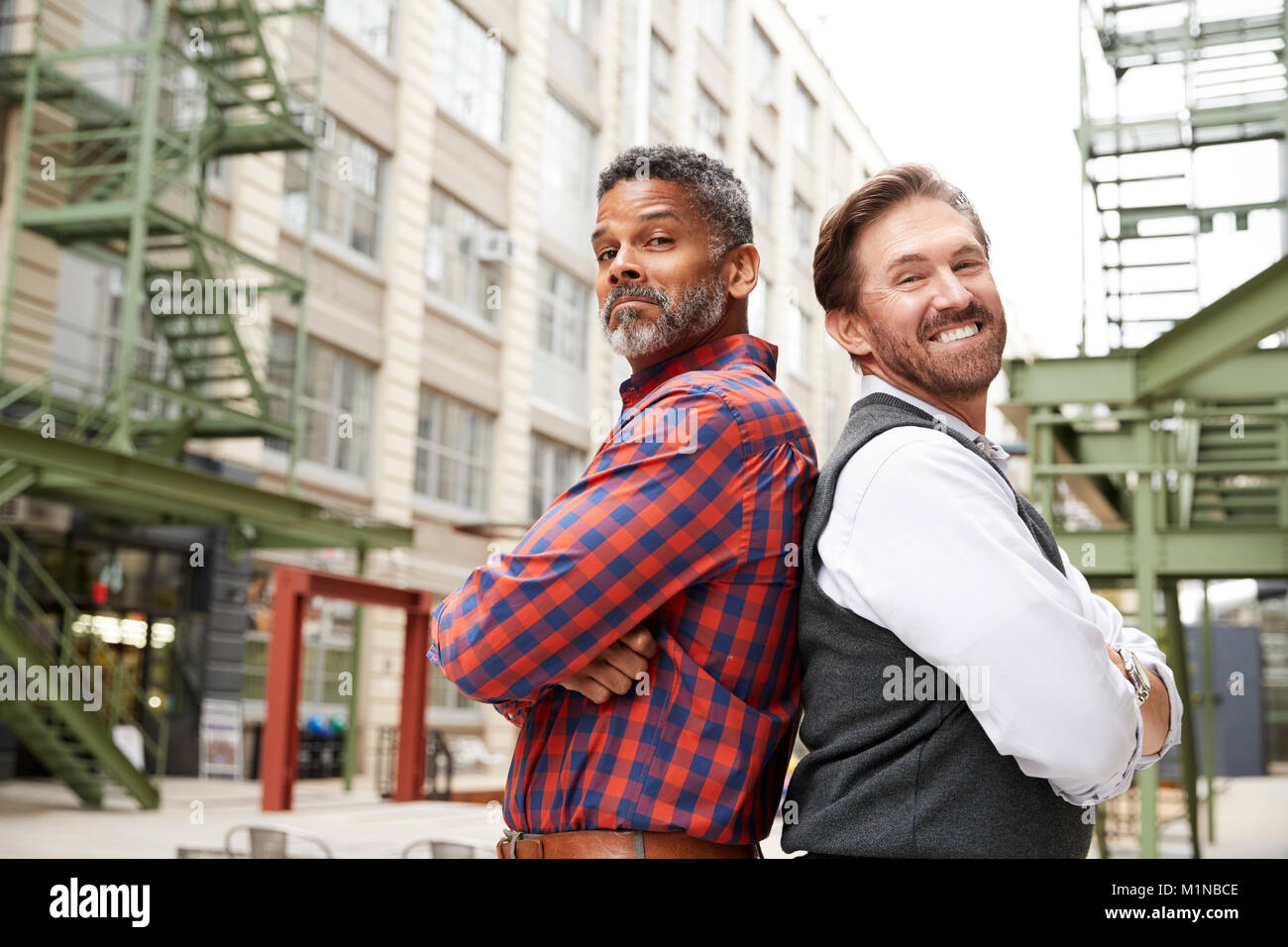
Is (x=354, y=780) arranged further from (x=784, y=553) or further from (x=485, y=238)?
(x=784, y=553)

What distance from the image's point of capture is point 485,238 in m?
23.0

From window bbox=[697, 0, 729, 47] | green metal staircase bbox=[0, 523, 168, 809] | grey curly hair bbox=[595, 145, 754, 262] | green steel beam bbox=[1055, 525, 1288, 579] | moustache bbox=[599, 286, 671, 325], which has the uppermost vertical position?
window bbox=[697, 0, 729, 47]

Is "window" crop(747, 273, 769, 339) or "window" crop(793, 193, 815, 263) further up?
"window" crop(793, 193, 815, 263)

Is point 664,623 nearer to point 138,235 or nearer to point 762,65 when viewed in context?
point 138,235

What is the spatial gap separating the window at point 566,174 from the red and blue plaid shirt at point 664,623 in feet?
78.0

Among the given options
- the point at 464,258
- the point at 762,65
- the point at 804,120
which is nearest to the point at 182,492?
the point at 464,258

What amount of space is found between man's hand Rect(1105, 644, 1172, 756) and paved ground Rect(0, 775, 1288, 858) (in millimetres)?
7609

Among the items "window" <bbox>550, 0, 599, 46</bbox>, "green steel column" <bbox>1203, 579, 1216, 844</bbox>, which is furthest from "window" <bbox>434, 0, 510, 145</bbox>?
"green steel column" <bbox>1203, 579, 1216, 844</bbox>

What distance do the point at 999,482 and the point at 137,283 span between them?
12657 millimetres

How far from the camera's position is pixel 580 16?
88.1 ft

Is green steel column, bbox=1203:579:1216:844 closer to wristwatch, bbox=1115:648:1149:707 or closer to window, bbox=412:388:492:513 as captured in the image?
wristwatch, bbox=1115:648:1149:707

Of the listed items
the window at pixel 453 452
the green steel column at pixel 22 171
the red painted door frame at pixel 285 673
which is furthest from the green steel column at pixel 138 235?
the window at pixel 453 452

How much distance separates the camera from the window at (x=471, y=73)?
22641 millimetres

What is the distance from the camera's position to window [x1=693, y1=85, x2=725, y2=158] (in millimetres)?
29017
